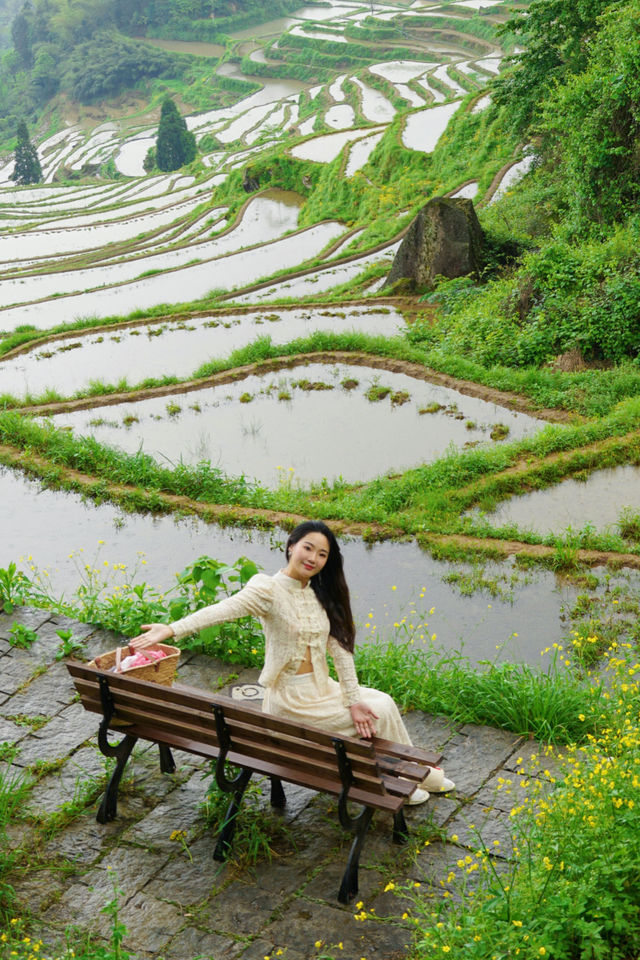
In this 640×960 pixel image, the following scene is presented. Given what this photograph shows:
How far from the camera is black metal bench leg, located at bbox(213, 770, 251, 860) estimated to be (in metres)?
4.14

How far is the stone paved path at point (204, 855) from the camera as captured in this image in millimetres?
3727

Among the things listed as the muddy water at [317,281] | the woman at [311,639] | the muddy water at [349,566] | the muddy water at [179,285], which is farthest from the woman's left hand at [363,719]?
the muddy water at [179,285]

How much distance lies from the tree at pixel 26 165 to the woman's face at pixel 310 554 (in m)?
60.0

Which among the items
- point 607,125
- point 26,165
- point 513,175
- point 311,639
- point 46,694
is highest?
point 26,165

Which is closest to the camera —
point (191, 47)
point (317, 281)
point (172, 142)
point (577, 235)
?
point (577, 235)

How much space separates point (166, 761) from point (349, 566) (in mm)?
3511

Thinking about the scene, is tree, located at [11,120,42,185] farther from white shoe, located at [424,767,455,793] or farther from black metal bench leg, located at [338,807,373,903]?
black metal bench leg, located at [338,807,373,903]

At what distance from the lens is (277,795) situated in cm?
444

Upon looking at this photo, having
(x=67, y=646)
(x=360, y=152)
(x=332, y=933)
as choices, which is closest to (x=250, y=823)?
(x=332, y=933)

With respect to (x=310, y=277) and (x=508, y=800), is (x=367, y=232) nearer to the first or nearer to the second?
(x=310, y=277)

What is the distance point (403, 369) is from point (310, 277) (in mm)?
9189

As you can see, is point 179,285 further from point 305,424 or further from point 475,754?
point 475,754

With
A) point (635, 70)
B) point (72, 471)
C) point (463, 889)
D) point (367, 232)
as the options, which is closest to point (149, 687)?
point (463, 889)

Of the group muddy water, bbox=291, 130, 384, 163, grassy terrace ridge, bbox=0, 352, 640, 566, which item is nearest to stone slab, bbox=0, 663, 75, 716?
grassy terrace ridge, bbox=0, 352, 640, 566
